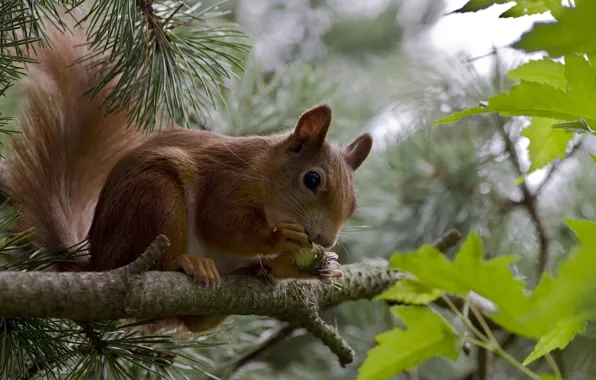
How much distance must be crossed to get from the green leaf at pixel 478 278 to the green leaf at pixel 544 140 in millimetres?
507

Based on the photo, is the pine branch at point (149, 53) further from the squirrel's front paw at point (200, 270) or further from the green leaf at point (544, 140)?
the green leaf at point (544, 140)

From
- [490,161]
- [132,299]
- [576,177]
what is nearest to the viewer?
[132,299]

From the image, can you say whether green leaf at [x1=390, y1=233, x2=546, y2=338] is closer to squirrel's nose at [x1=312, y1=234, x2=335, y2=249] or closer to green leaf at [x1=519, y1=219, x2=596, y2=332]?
green leaf at [x1=519, y1=219, x2=596, y2=332]

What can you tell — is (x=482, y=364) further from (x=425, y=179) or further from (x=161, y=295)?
(x=161, y=295)

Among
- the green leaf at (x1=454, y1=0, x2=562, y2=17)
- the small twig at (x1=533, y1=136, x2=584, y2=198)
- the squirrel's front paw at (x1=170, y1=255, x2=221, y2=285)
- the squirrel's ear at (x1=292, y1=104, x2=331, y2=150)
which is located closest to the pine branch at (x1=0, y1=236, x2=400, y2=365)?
the squirrel's front paw at (x1=170, y1=255, x2=221, y2=285)

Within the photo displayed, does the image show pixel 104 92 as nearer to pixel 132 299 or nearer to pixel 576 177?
pixel 132 299

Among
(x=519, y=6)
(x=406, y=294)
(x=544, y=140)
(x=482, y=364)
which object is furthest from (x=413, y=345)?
(x=482, y=364)

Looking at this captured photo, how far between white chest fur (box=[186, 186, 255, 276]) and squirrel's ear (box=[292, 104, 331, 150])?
0.29 meters

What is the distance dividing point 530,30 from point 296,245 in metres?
1.08

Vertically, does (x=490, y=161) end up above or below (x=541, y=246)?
above

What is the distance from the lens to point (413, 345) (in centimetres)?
64

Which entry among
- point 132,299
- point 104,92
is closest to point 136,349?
point 132,299

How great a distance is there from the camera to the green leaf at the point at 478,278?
1.52 feet

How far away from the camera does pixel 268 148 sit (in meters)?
1.70
